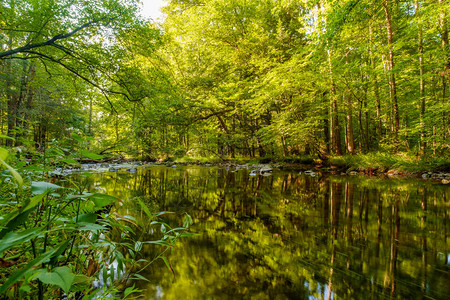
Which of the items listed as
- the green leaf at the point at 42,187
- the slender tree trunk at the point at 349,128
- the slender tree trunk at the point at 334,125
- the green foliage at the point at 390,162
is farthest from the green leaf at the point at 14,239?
the slender tree trunk at the point at 349,128

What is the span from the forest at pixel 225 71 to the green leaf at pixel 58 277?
2.09 ft

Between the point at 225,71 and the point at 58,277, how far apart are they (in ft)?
50.2

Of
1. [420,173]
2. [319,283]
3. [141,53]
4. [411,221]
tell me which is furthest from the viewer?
[420,173]

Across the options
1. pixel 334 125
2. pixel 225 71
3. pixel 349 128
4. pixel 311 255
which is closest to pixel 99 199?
pixel 311 255

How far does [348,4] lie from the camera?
16.0 ft

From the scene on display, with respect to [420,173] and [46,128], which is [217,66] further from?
[46,128]

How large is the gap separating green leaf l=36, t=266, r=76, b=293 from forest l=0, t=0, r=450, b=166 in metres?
0.64

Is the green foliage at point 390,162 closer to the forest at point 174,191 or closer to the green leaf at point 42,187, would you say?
the forest at point 174,191

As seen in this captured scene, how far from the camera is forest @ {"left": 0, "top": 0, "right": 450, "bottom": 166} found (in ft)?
15.2

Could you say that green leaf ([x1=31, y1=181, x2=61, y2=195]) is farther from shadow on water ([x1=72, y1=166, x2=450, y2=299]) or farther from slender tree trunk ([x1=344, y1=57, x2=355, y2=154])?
slender tree trunk ([x1=344, y1=57, x2=355, y2=154])

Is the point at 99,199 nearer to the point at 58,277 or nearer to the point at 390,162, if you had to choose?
the point at 58,277

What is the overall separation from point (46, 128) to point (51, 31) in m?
16.4

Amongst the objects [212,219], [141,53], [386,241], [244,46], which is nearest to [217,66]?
[244,46]

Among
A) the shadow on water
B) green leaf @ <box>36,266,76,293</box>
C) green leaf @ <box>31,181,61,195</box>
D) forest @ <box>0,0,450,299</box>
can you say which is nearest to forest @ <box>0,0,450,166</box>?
forest @ <box>0,0,450,299</box>
